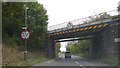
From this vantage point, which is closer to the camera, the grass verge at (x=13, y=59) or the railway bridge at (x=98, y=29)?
the grass verge at (x=13, y=59)

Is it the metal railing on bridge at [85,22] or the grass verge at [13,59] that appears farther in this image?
the metal railing on bridge at [85,22]

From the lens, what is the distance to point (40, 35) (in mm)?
54062

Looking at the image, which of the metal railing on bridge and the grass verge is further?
the metal railing on bridge

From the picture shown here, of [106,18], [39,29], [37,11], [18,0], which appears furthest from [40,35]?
[18,0]

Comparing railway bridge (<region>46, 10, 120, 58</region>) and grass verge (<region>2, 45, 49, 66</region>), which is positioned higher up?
railway bridge (<region>46, 10, 120, 58</region>)

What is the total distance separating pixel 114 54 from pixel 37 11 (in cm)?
1977

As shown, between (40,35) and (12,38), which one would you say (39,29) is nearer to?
(40,35)

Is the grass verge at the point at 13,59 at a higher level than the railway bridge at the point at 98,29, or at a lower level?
lower

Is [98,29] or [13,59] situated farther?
[98,29]

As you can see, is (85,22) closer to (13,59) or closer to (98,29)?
(98,29)

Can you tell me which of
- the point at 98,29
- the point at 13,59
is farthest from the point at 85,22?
the point at 13,59

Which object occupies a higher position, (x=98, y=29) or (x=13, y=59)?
(x=98, y=29)

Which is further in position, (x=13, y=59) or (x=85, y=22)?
(x=85, y=22)


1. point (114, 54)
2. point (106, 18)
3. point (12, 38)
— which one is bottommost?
point (114, 54)
